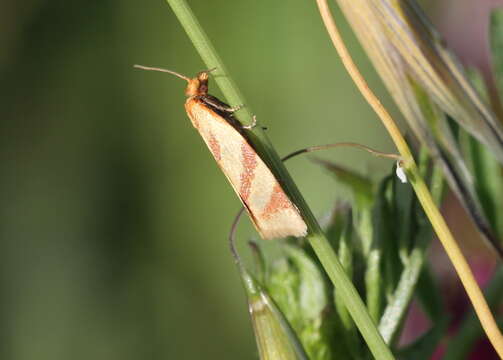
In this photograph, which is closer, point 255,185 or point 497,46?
Answer: point 255,185

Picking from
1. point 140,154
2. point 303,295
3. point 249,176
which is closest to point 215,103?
point 249,176

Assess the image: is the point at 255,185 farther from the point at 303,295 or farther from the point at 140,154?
the point at 140,154

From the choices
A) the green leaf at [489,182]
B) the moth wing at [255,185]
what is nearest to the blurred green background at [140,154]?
the green leaf at [489,182]

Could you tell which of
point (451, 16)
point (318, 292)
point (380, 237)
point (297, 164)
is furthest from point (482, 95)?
point (297, 164)

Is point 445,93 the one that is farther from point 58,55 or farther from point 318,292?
point 58,55

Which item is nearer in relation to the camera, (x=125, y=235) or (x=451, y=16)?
(x=451, y=16)

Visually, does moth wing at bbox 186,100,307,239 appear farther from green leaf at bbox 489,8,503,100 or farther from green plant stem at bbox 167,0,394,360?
green leaf at bbox 489,8,503,100

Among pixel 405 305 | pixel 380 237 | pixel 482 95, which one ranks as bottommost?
pixel 405 305
